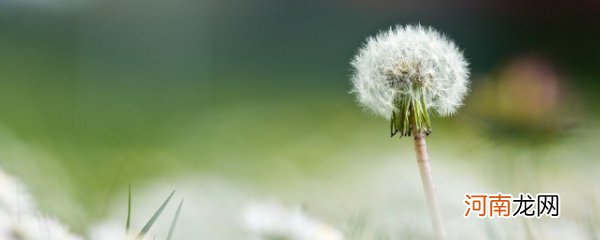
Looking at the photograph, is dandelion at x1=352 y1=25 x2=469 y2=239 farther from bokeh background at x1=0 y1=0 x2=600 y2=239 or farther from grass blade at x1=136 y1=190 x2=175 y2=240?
grass blade at x1=136 y1=190 x2=175 y2=240

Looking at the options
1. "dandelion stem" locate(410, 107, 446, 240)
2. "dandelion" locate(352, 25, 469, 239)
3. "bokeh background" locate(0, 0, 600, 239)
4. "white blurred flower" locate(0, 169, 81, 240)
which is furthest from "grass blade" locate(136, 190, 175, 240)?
"dandelion stem" locate(410, 107, 446, 240)

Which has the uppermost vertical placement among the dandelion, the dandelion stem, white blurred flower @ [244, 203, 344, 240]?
the dandelion

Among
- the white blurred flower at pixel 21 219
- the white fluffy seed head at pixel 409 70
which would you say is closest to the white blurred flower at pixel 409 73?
the white fluffy seed head at pixel 409 70

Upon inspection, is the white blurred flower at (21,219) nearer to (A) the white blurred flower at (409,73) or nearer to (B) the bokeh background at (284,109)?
(B) the bokeh background at (284,109)

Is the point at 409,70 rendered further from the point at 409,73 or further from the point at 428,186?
the point at 428,186

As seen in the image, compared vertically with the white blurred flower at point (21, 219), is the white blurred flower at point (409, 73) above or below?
above

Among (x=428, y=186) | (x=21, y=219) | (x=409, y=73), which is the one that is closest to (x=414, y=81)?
(x=409, y=73)

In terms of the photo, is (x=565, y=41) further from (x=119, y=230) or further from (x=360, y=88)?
(x=119, y=230)
